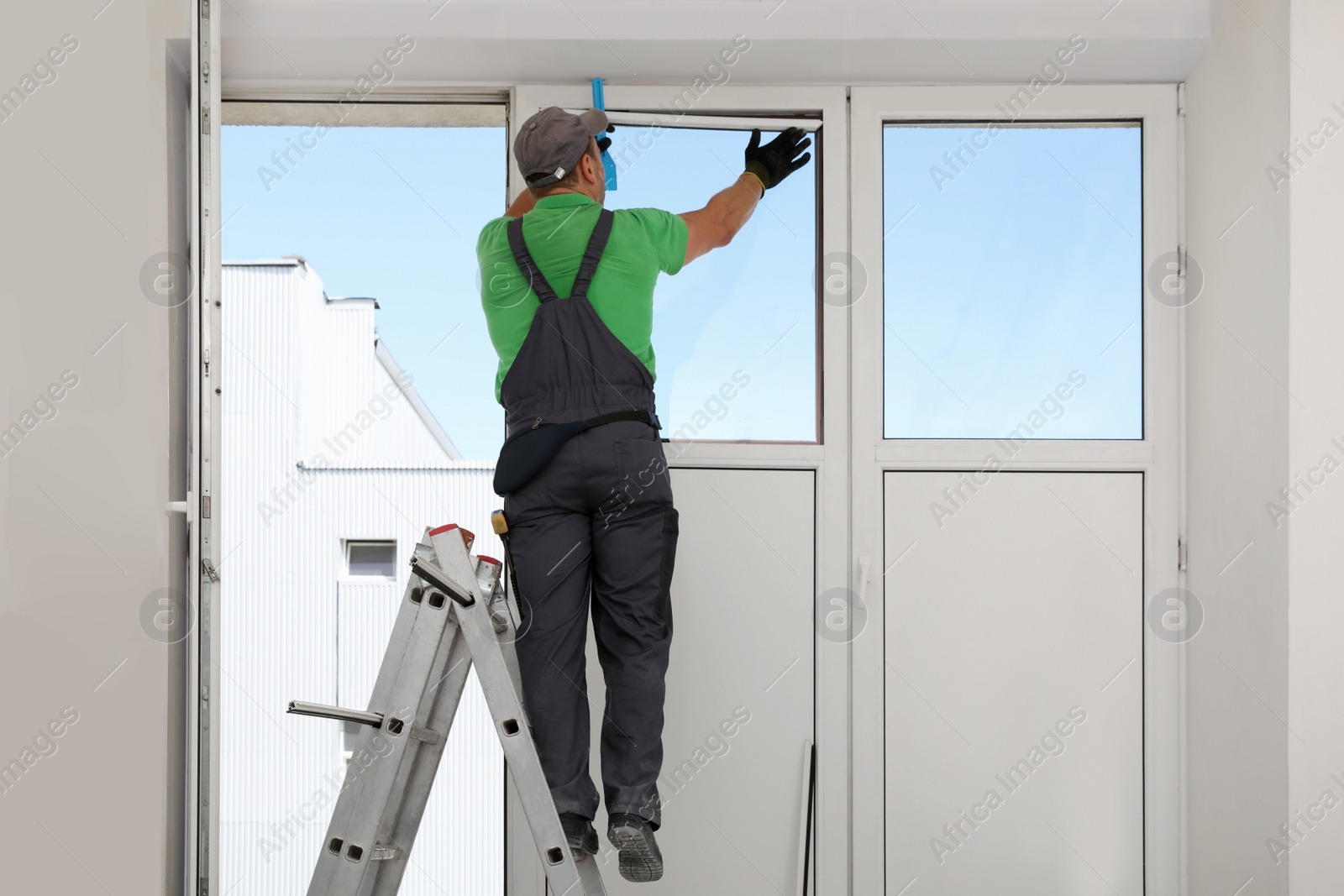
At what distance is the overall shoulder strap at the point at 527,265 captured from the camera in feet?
5.83

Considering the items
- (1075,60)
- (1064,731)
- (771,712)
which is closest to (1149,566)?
(1064,731)

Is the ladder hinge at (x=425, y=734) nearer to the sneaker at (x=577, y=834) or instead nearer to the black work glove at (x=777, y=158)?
the sneaker at (x=577, y=834)

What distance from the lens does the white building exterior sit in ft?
7.79

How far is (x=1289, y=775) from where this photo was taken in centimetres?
188

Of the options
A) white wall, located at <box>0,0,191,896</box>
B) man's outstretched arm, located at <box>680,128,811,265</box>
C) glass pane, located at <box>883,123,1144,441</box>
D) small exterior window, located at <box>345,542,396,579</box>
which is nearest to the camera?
white wall, located at <box>0,0,191,896</box>

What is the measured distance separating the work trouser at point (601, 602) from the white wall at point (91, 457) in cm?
89

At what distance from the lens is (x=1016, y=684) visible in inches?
89.9

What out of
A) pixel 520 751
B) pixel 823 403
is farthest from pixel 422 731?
pixel 823 403

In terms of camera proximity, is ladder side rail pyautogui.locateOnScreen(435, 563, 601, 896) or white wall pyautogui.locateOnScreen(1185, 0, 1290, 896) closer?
ladder side rail pyautogui.locateOnScreen(435, 563, 601, 896)

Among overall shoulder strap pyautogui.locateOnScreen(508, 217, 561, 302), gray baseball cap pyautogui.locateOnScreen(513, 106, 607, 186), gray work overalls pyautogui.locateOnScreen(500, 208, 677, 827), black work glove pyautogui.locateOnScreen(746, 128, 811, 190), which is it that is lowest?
gray work overalls pyautogui.locateOnScreen(500, 208, 677, 827)

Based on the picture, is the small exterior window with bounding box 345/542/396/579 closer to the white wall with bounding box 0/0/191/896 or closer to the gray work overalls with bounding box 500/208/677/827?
the white wall with bounding box 0/0/191/896

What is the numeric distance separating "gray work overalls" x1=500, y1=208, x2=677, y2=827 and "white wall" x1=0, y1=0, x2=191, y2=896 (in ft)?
2.88

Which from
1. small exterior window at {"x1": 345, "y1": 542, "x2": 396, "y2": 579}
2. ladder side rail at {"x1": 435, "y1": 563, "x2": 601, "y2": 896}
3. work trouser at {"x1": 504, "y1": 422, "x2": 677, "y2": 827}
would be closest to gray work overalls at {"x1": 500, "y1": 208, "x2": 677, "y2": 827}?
work trouser at {"x1": 504, "y1": 422, "x2": 677, "y2": 827}

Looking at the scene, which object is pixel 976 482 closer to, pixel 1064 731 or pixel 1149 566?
pixel 1149 566
